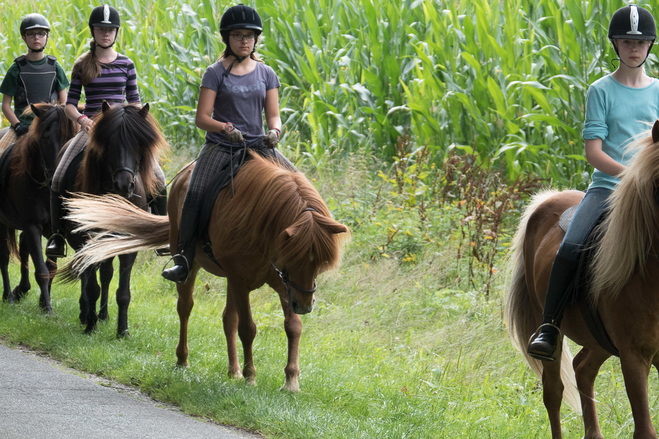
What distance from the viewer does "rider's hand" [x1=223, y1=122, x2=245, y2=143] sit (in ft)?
18.7

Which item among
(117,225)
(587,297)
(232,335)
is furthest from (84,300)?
(587,297)

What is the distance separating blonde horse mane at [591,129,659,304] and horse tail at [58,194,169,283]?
4.05m

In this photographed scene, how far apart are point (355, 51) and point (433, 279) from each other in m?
4.51

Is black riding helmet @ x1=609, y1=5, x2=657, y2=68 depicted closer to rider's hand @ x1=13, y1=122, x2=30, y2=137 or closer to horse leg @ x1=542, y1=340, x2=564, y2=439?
horse leg @ x1=542, y1=340, x2=564, y2=439

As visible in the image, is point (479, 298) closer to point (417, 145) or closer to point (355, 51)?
point (417, 145)

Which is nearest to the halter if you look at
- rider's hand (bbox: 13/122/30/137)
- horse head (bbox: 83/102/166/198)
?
horse head (bbox: 83/102/166/198)

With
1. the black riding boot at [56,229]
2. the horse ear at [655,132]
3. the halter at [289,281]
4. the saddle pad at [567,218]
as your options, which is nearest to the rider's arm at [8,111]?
the black riding boot at [56,229]

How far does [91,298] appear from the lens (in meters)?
7.37

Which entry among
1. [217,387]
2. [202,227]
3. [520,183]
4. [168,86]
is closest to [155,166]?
[202,227]

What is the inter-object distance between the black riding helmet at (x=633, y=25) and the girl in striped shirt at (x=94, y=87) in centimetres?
480

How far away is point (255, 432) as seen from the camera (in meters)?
4.81

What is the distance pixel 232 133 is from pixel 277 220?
0.77m

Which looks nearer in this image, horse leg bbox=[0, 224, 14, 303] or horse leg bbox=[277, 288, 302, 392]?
horse leg bbox=[277, 288, 302, 392]

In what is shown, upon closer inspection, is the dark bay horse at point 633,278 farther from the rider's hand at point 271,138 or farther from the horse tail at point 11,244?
the horse tail at point 11,244
